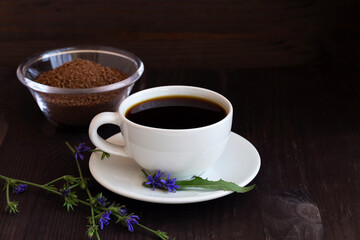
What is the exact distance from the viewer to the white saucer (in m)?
0.81

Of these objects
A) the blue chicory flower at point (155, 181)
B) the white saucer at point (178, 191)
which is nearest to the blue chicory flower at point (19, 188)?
the white saucer at point (178, 191)

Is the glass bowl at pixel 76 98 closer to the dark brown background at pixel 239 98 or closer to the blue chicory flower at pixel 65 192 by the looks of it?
the dark brown background at pixel 239 98

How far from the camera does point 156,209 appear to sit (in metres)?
0.84

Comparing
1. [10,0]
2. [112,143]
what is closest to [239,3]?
[10,0]

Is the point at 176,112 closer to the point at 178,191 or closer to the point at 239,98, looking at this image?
the point at 178,191

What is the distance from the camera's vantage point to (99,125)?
0.90m

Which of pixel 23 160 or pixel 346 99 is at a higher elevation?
pixel 23 160

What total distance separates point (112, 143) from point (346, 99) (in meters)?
0.61

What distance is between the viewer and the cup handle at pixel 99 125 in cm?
89

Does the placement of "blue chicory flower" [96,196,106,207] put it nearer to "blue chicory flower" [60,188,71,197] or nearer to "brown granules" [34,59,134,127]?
"blue chicory flower" [60,188,71,197]

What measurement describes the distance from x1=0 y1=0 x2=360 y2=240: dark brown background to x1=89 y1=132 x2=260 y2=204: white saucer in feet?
0.10

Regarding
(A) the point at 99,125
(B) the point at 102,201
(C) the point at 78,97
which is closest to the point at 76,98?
(C) the point at 78,97

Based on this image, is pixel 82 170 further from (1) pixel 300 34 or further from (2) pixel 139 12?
(1) pixel 300 34

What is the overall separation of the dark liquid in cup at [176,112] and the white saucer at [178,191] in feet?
0.27
